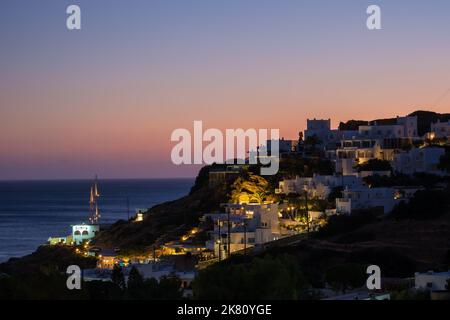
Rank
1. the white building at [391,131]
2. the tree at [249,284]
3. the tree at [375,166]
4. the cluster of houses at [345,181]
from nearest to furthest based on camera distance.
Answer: the tree at [249,284], the cluster of houses at [345,181], the tree at [375,166], the white building at [391,131]

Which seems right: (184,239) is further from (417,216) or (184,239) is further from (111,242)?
(417,216)

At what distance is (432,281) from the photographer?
3030 centimetres

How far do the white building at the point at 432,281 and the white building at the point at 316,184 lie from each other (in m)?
20.8

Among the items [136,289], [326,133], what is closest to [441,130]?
[326,133]

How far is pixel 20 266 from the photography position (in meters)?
54.4

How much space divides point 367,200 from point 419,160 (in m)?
5.47

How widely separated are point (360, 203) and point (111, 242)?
18396 mm

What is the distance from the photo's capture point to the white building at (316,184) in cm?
5242

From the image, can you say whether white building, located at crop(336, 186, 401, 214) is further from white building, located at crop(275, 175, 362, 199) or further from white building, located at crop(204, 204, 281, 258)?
white building, located at crop(204, 204, 281, 258)

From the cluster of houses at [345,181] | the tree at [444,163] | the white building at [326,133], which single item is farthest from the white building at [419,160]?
the white building at [326,133]

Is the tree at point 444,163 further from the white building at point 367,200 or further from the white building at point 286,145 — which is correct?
the white building at point 286,145

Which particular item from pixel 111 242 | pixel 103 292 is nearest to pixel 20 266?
pixel 111 242

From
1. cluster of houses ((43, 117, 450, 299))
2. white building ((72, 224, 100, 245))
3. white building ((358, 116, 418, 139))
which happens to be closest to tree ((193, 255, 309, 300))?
cluster of houses ((43, 117, 450, 299))

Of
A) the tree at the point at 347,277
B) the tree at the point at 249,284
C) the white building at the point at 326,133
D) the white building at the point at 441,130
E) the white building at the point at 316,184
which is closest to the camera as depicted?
the tree at the point at 249,284
